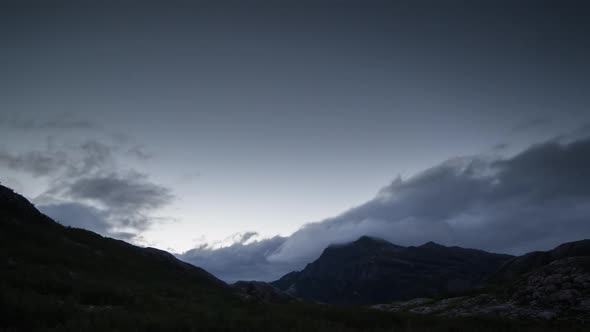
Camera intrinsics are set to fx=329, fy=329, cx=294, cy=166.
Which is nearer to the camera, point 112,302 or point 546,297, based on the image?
point 112,302

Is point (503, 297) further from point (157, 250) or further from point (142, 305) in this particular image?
point (157, 250)

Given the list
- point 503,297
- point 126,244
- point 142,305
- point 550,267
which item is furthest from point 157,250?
point 550,267

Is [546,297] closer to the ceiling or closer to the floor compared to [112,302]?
closer to the floor

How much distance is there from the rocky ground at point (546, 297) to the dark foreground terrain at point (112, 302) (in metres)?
2.60

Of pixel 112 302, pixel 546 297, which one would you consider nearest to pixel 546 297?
pixel 546 297

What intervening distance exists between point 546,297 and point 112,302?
28.6 meters

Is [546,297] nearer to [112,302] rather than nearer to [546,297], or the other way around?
[546,297]

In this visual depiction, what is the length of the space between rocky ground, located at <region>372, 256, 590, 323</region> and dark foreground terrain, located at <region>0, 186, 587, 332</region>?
8.53ft

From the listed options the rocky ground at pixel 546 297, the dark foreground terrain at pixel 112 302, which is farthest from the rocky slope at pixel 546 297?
the dark foreground terrain at pixel 112 302

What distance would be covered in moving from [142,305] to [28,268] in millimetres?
8101

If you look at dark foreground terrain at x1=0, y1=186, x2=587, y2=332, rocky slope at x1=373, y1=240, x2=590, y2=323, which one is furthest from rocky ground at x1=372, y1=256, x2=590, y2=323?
dark foreground terrain at x1=0, y1=186, x2=587, y2=332

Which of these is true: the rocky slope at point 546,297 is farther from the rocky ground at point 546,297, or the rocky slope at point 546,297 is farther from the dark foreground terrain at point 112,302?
the dark foreground terrain at point 112,302

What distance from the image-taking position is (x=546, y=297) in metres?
24.1

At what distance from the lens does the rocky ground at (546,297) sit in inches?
851
